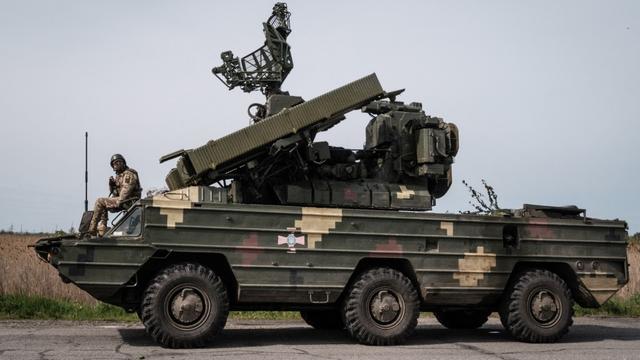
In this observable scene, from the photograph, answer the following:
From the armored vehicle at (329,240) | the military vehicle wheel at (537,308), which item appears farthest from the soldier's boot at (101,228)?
the military vehicle wheel at (537,308)

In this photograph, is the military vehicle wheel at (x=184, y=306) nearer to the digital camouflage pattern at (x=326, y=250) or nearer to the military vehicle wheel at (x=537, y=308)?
the digital camouflage pattern at (x=326, y=250)

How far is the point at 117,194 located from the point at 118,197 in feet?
1.26

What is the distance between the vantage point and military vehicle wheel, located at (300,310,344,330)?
12.9m

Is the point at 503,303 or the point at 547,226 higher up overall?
the point at 547,226

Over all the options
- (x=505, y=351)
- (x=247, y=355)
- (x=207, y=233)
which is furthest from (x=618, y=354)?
(x=207, y=233)

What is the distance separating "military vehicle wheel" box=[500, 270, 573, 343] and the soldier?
5438 millimetres

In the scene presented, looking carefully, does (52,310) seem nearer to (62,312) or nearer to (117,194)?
(62,312)

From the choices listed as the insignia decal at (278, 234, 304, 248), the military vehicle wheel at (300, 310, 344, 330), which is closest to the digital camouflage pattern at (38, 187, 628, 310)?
the insignia decal at (278, 234, 304, 248)

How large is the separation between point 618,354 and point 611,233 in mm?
2472

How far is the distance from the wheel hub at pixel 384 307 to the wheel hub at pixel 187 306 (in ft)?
7.51

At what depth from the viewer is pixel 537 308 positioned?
11.7 meters

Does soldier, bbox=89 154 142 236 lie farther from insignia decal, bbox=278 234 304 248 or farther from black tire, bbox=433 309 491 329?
black tire, bbox=433 309 491 329

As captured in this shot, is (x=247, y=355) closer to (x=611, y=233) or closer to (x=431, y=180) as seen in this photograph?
(x=431, y=180)

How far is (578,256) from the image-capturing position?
12078 millimetres
